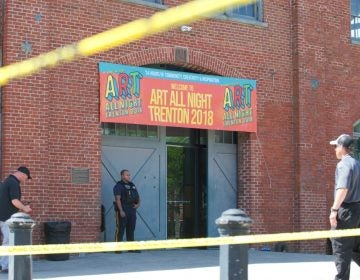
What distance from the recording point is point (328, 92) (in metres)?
18.0

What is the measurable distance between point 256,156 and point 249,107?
1.12 metres

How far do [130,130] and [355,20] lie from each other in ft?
24.1

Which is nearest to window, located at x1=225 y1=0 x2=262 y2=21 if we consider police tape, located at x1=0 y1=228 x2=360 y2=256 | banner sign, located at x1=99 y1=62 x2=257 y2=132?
banner sign, located at x1=99 y1=62 x2=257 y2=132

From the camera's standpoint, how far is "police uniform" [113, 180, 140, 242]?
1441 cm

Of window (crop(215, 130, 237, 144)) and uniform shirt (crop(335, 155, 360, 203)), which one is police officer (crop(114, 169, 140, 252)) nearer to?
window (crop(215, 130, 237, 144))

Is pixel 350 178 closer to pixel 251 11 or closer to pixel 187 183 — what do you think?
pixel 187 183

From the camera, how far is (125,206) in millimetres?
14430

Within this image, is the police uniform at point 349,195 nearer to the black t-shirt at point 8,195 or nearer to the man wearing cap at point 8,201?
the man wearing cap at point 8,201

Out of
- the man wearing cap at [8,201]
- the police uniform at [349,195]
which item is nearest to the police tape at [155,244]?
the police uniform at [349,195]

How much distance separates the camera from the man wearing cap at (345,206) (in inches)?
314

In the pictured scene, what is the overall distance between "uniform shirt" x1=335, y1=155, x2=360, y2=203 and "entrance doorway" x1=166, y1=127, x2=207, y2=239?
26.9ft

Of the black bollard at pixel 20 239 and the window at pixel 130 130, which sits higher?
the window at pixel 130 130

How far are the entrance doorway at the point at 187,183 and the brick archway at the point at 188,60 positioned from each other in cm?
146

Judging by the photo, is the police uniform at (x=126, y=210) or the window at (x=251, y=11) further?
the window at (x=251, y=11)
